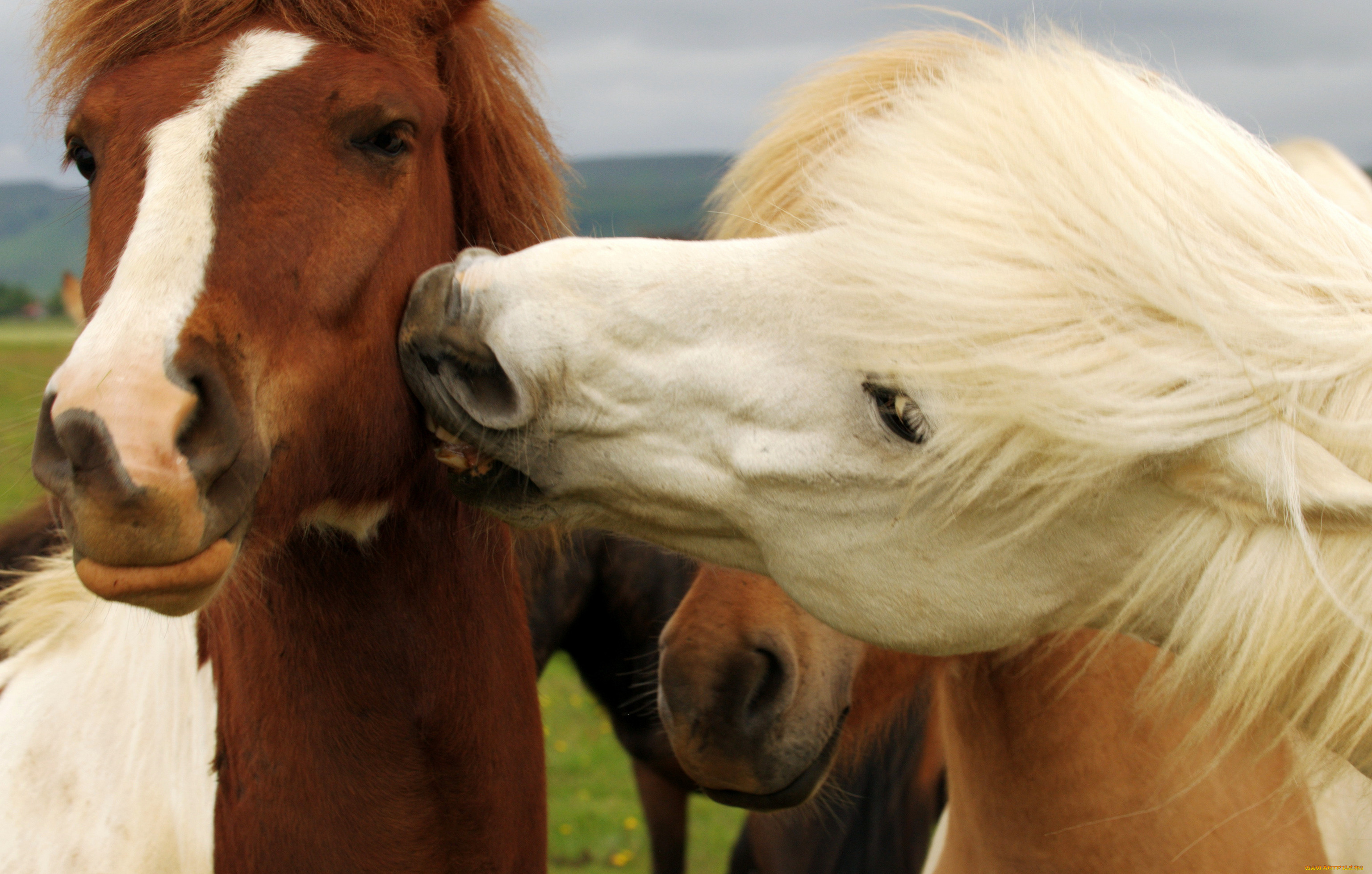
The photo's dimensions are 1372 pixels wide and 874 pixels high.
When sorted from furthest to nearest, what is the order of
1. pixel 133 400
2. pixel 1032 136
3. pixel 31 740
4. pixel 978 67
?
pixel 31 740 → pixel 978 67 → pixel 1032 136 → pixel 133 400

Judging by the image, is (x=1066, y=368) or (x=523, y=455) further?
(x=523, y=455)

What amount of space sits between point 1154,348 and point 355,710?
50.0 inches

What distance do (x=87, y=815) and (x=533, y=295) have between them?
1.17 meters

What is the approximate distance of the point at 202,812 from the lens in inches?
60.9

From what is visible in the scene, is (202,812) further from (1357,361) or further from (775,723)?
(1357,361)

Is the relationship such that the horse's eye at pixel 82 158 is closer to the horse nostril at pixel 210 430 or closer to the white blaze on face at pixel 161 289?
the white blaze on face at pixel 161 289

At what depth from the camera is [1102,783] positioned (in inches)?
66.5

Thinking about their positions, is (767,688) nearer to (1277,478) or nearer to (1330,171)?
(1277,478)

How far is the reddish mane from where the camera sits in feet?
4.45

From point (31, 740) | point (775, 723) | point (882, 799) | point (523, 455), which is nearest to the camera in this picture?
point (523, 455)

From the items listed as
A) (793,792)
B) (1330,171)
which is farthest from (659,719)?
(1330,171)

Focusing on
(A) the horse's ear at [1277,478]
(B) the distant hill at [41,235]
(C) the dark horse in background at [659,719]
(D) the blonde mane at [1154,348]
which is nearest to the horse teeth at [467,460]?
(D) the blonde mane at [1154,348]

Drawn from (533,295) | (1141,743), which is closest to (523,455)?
(533,295)

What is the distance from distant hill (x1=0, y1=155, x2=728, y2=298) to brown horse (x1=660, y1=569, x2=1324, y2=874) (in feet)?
2.81
